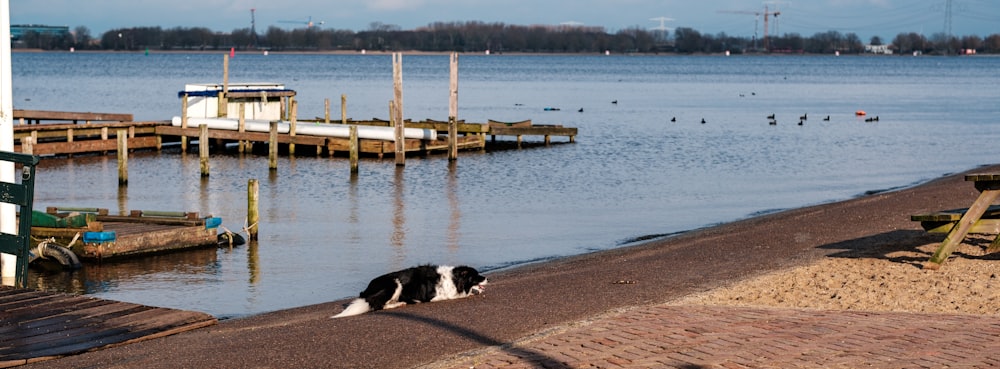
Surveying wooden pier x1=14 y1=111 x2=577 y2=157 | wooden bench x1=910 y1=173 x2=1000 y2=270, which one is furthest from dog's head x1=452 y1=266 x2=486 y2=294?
wooden pier x1=14 y1=111 x2=577 y2=157

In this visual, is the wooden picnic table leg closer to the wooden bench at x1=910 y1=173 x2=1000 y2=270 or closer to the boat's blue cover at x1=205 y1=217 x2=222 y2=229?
→ the wooden bench at x1=910 y1=173 x2=1000 y2=270

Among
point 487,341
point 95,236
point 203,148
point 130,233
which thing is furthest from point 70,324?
point 203,148

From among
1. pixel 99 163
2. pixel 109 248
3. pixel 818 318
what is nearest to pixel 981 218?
pixel 818 318

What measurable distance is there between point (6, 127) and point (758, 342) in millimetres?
8280

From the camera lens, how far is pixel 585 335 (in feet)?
31.0

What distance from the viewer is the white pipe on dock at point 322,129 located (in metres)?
36.6

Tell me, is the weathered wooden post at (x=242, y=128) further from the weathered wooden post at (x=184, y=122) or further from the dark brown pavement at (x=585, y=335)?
the dark brown pavement at (x=585, y=335)

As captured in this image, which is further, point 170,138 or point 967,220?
point 170,138

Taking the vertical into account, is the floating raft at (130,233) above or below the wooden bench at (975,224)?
below

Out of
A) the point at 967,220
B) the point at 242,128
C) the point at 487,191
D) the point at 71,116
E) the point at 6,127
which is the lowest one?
the point at 487,191

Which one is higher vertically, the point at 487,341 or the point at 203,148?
the point at 203,148

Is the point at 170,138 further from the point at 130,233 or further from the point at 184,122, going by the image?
the point at 130,233

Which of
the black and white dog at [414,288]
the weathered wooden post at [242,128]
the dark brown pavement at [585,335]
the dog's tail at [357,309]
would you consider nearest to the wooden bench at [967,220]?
the dark brown pavement at [585,335]

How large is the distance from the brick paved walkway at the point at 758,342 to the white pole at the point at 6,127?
6164 millimetres
